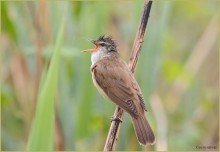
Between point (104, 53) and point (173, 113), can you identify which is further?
point (173, 113)

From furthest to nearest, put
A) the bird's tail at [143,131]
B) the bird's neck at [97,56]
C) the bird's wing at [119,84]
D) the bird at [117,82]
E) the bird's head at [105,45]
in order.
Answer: the bird's neck at [97,56] < the bird's head at [105,45] < the bird's wing at [119,84] < the bird at [117,82] < the bird's tail at [143,131]

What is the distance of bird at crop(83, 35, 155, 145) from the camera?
4035mm

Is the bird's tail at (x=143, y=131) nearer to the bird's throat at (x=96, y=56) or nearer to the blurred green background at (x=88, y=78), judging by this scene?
the blurred green background at (x=88, y=78)

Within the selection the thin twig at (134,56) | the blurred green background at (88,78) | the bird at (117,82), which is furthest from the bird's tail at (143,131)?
the blurred green background at (88,78)

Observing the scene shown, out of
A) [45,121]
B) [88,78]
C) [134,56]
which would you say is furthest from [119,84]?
[45,121]

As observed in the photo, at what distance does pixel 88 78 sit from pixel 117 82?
38cm

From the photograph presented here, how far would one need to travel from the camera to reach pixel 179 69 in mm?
5289

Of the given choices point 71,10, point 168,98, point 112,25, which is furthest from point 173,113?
point 71,10

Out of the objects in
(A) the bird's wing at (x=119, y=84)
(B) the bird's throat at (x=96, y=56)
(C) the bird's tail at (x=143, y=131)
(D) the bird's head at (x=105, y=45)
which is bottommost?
(C) the bird's tail at (x=143, y=131)

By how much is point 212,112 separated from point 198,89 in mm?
356

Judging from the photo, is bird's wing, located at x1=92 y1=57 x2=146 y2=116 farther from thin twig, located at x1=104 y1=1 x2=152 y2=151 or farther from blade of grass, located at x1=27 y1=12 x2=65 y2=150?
blade of grass, located at x1=27 y1=12 x2=65 y2=150

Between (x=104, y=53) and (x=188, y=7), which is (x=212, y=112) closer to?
(x=188, y=7)

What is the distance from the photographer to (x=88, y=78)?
15.4 feet

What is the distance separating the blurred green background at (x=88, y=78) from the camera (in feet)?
15.0
